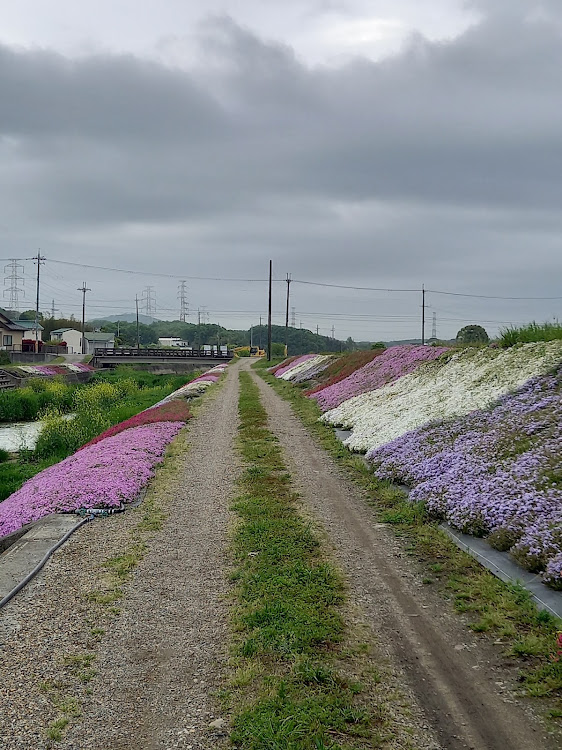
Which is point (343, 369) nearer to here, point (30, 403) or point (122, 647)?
point (30, 403)

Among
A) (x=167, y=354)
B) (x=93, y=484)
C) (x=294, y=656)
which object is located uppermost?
(x=167, y=354)

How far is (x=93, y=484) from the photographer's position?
11875 millimetres

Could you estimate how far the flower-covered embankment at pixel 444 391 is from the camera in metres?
13.4

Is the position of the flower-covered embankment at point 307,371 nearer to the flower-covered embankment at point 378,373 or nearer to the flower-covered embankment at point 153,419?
the flower-covered embankment at point 378,373

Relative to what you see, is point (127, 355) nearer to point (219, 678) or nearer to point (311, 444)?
point (311, 444)

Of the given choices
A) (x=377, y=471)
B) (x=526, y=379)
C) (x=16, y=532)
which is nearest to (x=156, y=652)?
(x=16, y=532)

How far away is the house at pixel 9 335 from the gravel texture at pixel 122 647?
8579 cm

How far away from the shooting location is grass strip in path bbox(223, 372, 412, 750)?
4477 mm

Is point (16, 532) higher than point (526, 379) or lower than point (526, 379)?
lower

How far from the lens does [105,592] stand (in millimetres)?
7184

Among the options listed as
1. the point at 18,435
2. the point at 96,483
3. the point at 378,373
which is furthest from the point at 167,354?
the point at 96,483

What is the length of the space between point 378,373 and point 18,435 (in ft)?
58.1

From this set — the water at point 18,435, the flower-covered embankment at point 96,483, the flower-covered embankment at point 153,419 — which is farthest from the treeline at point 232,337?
the flower-covered embankment at point 96,483

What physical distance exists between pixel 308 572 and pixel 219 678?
90.2 inches
